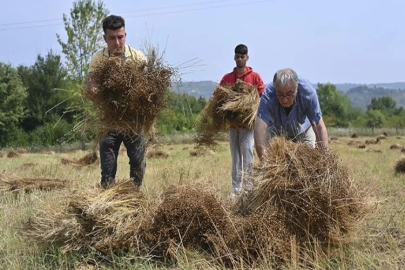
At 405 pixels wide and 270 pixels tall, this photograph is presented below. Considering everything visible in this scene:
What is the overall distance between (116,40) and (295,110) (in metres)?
2.02

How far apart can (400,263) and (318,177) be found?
0.89 m

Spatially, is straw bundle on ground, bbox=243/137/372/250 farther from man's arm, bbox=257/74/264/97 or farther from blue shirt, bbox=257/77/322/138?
man's arm, bbox=257/74/264/97

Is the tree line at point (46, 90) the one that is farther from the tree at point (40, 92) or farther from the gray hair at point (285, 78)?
the gray hair at point (285, 78)

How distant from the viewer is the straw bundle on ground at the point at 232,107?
23.4ft

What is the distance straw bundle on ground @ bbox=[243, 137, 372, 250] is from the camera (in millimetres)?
4090

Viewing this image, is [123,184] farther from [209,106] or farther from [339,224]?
[209,106]

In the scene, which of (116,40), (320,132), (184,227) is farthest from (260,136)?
(116,40)

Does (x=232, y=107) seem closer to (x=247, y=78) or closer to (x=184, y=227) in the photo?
(x=247, y=78)

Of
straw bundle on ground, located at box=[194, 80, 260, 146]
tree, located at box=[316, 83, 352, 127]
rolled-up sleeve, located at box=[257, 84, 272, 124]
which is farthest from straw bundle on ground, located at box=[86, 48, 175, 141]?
tree, located at box=[316, 83, 352, 127]

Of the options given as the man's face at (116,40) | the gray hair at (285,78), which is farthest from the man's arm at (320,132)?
the man's face at (116,40)

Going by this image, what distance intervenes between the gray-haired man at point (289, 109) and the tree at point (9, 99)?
3697cm

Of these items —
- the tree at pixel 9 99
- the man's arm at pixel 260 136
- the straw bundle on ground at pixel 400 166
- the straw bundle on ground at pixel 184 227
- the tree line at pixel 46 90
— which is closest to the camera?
the straw bundle on ground at pixel 184 227

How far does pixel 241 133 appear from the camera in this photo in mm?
7312

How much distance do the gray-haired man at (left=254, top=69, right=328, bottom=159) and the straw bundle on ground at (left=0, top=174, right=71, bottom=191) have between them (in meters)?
3.60
